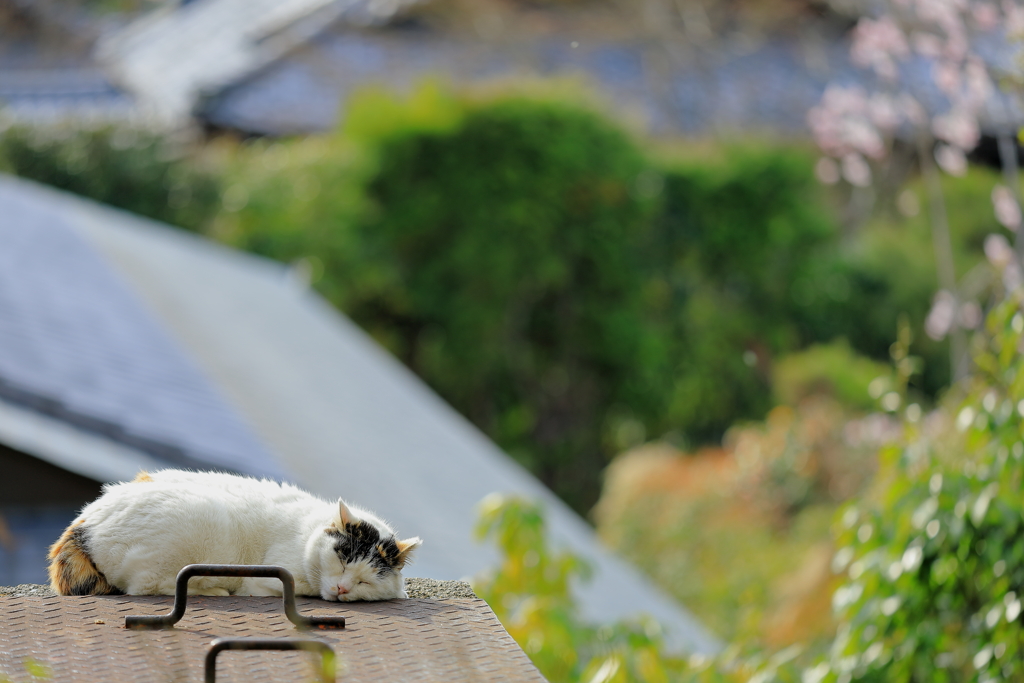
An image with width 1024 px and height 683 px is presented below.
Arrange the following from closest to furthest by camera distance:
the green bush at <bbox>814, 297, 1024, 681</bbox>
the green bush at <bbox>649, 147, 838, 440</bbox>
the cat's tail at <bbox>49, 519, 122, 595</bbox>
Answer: the cat's tail at <bbox>49, 519, 122, 595</bbox>
the green bush at <bbox>814, 297, 1024, 681</bbox>
the green bush at <bbox>649, 147, 838, 440</bbox>

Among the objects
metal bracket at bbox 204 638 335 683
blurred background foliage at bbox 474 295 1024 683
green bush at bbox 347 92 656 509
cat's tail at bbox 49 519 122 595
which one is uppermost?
metal bracket at bbox 204 638 335 683

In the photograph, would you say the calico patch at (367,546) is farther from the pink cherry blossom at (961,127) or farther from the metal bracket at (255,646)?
the pink cherry blossom at (961,127)

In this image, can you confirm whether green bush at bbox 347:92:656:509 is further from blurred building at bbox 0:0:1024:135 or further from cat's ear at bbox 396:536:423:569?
cat's ear at bbox 396:536:423:569

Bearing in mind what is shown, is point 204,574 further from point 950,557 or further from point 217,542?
point 950,557

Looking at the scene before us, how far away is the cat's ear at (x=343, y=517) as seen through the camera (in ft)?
5.25

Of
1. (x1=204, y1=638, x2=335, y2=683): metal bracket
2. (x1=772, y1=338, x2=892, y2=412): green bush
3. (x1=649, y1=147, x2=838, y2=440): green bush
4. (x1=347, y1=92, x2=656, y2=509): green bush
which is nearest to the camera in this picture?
(x1=204, y1=638, x2=335, y2=683): metal bracket

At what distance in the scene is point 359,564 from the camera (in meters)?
1.47

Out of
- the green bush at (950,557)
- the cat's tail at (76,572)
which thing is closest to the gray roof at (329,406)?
the green bush at (950,557)

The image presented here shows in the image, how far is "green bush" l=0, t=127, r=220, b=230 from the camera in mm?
12141

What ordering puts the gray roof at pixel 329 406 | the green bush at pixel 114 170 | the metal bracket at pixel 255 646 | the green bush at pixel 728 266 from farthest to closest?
the green bush at pixel 728 266, the green bush at pixel 114 170, the gray roof at pixel 329 406, the metal bracket at pixel 255 646

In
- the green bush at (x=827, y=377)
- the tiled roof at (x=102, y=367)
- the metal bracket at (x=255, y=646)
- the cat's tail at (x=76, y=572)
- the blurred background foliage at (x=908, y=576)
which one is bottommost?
the green bush at (x=827, y=377)

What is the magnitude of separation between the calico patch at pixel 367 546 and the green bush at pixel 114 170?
11281mm

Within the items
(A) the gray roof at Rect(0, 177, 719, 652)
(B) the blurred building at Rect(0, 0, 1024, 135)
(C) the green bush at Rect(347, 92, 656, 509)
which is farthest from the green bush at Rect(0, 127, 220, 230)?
(A) the gray roof at Rect(0, 177, 719, 652)

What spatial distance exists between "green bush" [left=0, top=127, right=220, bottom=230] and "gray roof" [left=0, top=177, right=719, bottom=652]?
3.30 meters
